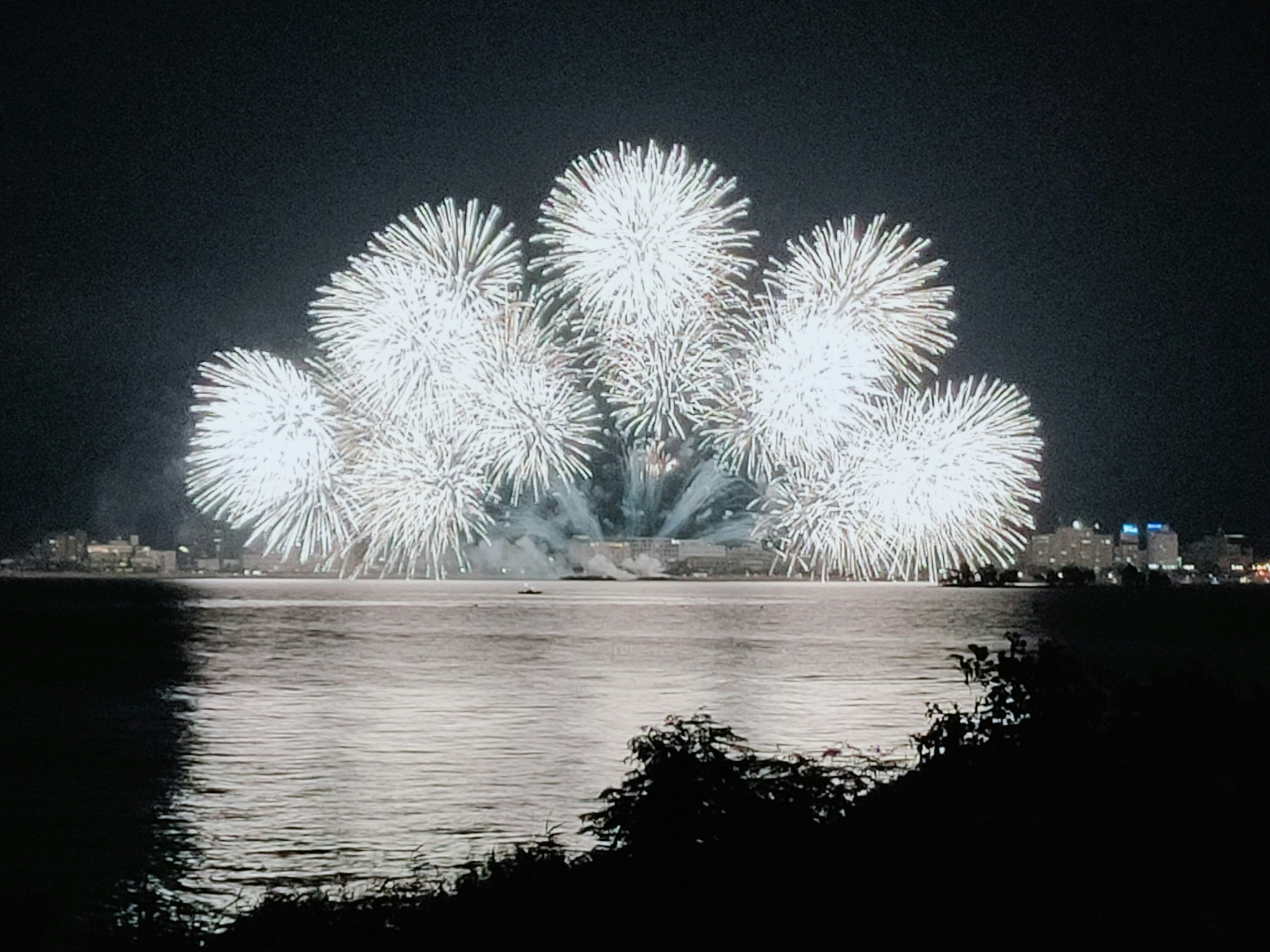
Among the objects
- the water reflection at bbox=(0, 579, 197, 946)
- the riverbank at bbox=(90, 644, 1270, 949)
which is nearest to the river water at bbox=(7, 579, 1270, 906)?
the water reflection at bbox=(0, 579, 197, 946)

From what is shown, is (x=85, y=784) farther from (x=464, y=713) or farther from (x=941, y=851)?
(x=941, y=851)

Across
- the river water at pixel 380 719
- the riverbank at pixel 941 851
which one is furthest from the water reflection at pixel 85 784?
the riverbank at pixel 941 851

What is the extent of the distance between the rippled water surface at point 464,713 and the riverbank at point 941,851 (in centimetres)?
826

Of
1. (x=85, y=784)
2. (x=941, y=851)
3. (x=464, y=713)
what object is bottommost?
(x=85, y=784)

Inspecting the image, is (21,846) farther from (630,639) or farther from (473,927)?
(630,639)

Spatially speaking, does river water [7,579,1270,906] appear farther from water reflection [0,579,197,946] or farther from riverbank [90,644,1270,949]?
riverbank [90,644,1270,949]

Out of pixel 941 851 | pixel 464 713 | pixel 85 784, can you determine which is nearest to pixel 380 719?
pixel 464 713

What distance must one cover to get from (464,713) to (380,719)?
6.86 ft

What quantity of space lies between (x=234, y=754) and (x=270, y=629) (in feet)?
188

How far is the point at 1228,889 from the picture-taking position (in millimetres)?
6879

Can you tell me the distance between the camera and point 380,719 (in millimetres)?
35062

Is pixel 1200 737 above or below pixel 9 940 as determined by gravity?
above

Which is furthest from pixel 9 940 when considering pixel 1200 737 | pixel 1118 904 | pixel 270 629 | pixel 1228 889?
pixel 270 629

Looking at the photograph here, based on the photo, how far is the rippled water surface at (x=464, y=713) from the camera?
19.7m
